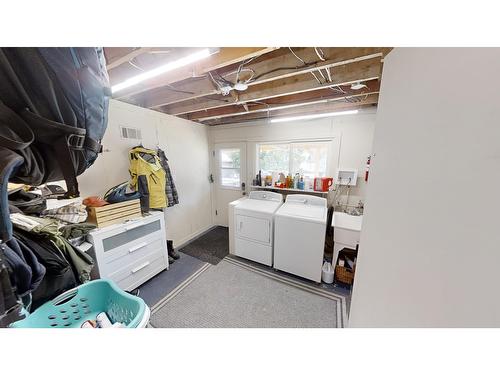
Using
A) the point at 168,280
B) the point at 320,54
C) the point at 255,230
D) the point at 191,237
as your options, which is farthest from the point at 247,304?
the point at 320,54

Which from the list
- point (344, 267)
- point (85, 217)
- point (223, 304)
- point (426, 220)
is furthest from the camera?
point (344, 267)

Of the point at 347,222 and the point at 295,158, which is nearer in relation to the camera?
the point at 347,222

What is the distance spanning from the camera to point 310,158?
2.90 meters

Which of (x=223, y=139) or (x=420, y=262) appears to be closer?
(x=420, y=262)

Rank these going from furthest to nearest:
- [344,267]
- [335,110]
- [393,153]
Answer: [335,110] → [344,267] → [393,153]

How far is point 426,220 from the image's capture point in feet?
1.58

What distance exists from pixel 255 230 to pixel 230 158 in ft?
5.88

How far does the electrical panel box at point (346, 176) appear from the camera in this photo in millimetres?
2557

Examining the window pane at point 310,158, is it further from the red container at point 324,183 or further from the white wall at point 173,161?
the white wall at point 173,161

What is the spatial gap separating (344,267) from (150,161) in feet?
9.97

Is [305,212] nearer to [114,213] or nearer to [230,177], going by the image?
[230,177]

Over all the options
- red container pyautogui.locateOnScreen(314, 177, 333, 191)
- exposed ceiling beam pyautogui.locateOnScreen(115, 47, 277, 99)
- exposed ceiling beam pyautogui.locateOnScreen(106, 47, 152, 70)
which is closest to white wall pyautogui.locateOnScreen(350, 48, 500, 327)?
exposed ceiling beam pyautogui.locateOnScreen(115, 47, 277, 99)
